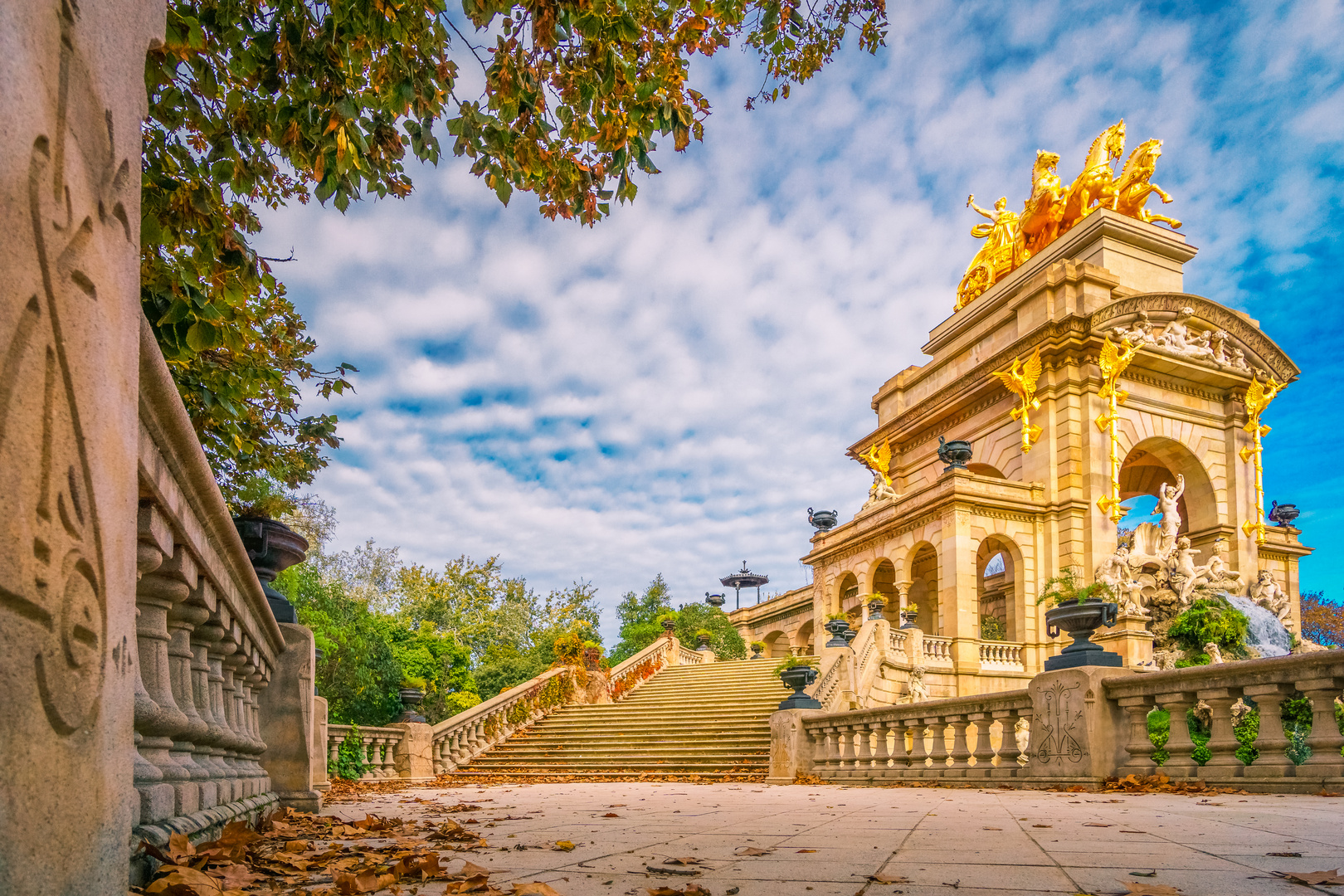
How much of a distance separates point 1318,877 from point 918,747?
8318 millimetres

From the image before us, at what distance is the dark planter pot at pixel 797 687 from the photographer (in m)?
13.4

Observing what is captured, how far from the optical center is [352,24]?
4258 millimetres

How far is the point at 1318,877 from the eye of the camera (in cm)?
252

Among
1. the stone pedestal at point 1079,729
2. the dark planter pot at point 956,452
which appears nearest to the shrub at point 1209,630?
the dark planter pot at point 956,452

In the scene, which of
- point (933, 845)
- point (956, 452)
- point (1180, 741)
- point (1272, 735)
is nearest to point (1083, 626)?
point (1180, 741)

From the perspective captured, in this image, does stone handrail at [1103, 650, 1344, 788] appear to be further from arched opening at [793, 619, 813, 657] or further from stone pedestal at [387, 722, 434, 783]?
arched opening at [793, 619, 813, 657]

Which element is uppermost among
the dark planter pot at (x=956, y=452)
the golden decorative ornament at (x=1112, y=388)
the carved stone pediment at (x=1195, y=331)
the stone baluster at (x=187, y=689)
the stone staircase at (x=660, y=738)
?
the carved stone pediment at (x=1195, y=331)

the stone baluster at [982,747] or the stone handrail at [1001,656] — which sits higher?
the stone baluster at [982,747]

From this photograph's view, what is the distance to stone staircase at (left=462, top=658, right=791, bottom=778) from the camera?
16.4 metres

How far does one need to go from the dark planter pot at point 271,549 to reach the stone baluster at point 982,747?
7.36 metres

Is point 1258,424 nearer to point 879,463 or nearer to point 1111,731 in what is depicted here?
point 879,463

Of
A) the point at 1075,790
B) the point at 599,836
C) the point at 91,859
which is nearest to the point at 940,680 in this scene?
the point at 1075,790

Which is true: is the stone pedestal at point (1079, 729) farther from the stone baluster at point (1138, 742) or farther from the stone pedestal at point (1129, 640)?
the stone pedestal at point (1129, 640)

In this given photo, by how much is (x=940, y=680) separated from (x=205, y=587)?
19.5 meters
